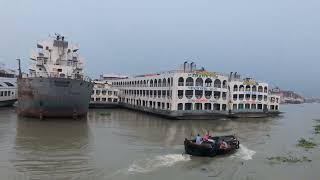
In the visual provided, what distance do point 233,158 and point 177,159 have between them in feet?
13.1

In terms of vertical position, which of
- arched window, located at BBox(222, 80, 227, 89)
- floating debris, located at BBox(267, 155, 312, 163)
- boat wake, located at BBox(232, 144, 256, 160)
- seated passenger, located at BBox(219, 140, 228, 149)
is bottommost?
floating debris, located at BBox(267, 155, 312, 163)

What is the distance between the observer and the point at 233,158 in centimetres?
2375

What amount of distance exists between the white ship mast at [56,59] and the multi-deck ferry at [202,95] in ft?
41.3

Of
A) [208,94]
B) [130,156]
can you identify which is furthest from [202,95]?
[130,156]

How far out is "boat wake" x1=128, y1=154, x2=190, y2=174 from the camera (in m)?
19.8

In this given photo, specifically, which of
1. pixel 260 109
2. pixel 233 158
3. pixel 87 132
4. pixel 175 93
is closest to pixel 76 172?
pixel 233 158

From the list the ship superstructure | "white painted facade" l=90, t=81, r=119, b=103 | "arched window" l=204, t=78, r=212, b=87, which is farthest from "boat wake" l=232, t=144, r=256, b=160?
the ship superstructure

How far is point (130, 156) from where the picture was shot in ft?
76.1

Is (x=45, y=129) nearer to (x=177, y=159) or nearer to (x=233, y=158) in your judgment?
(x=177, y=159)

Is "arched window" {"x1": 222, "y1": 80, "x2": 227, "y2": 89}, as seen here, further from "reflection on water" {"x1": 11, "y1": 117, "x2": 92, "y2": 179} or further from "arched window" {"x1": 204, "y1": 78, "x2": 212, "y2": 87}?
"reflection on water" {"x1": 11, "y1": 117, "x2": 92, "y2": 179}

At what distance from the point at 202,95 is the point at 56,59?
72.8 ft

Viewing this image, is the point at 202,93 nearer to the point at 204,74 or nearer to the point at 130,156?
the point at 204,74

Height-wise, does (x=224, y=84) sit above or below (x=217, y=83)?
below

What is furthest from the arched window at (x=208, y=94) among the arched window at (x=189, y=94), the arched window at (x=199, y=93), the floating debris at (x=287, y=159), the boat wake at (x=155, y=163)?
the boat wake at (x=155, y=163)
